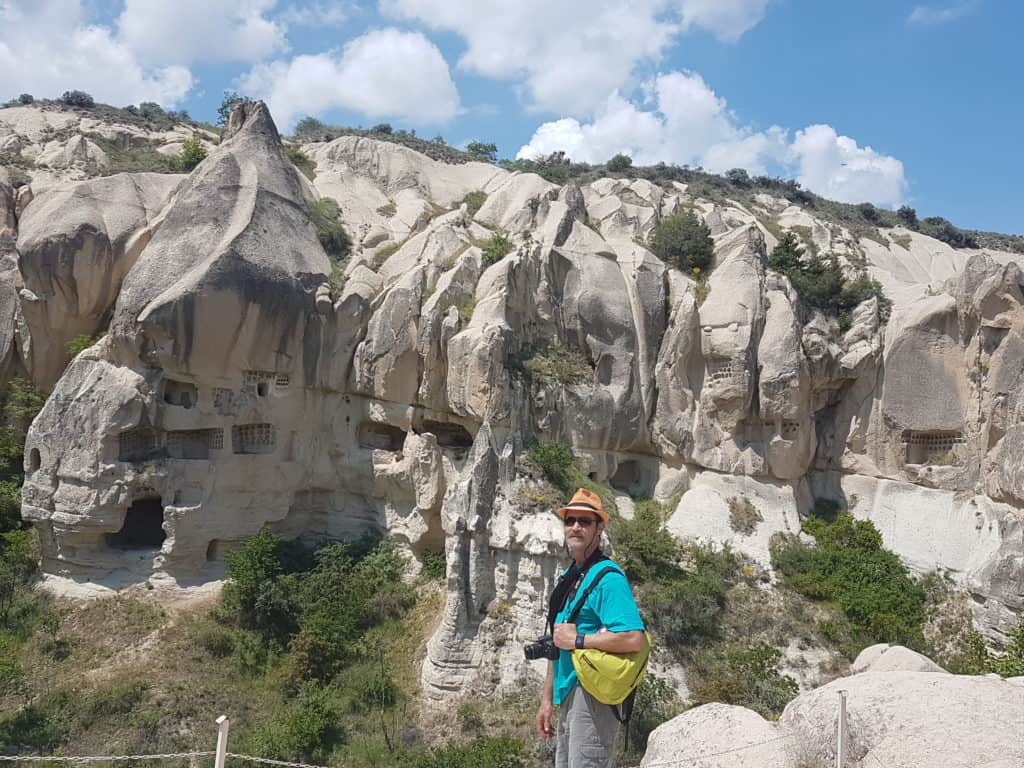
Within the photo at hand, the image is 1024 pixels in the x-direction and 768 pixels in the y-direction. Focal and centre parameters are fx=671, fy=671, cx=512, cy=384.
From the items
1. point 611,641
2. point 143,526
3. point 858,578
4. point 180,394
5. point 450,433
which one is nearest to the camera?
point 611,641

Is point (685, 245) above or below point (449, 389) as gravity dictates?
above

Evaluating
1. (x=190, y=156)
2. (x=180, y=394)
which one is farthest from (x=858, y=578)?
(x=190, y=156)

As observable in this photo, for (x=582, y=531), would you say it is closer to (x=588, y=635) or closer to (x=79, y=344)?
(x=588, y=635)

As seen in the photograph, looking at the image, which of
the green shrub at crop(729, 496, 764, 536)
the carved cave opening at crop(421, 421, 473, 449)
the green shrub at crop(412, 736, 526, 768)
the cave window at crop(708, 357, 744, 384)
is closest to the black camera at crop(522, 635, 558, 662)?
the green shrub at crop(412, 736, 526, 768)

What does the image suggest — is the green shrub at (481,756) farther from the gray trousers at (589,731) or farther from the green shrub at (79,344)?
the green shrub at (79,344)

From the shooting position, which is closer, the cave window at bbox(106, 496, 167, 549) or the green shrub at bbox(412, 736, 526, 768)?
the green shrub at bbox(412, 736, 526, 768)

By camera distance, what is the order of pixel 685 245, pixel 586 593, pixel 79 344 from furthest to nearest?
A: 1. pixel 685 245
2. pixel 79 344
3. pixel 586 593

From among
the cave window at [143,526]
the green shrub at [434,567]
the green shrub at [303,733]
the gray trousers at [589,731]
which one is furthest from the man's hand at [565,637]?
the cave window at [143,526]

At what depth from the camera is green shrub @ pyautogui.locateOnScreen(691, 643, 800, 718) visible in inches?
494

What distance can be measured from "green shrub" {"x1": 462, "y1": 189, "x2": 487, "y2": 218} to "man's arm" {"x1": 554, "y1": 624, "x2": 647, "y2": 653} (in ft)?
77.7

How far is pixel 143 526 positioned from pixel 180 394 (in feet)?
13.3

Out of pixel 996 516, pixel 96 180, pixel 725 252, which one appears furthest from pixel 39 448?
pixel 996 516

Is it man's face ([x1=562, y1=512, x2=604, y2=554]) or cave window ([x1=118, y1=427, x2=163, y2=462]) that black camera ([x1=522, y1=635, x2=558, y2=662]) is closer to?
man's face ([x1=562, y1=512, x2=604, y2=554])

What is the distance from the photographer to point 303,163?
2619 cm
